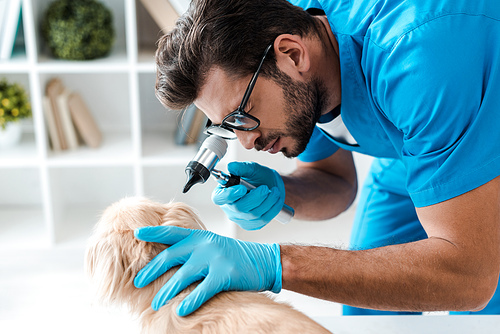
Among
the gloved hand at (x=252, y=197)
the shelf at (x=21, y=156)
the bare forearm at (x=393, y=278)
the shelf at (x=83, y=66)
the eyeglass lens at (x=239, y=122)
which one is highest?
the eyeglass lens at (x=239, y=122)

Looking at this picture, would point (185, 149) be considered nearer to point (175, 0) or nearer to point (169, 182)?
point (169, 182)

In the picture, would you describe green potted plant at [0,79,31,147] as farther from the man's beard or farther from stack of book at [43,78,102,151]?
the man's beard

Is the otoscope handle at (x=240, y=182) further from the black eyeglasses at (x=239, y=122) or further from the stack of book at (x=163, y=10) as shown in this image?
the stack of book at (x=163, y=10)

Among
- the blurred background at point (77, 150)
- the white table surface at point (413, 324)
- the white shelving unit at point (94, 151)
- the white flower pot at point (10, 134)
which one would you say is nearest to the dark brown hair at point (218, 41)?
the white table surface at point (413, 324)

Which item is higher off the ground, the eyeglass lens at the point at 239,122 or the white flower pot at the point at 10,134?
the eyeglass lens at the point at 239,122

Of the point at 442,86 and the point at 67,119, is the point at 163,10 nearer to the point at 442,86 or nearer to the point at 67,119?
the point at 67,119

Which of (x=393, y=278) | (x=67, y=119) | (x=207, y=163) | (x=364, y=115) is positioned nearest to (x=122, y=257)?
(x=207, y=163)

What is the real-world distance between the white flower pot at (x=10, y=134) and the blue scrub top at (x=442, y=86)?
6.08 feet

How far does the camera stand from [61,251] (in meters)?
2.39

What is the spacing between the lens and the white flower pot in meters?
2.24

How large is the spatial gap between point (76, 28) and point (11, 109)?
1.62 feet

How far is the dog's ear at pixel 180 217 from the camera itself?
95 centimetres

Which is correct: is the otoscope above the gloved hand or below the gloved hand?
above

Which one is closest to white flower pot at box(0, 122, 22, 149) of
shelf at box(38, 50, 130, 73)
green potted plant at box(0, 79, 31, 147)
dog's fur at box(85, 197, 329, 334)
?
green potted plant at box(0, 79, 31, 147)
